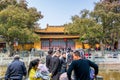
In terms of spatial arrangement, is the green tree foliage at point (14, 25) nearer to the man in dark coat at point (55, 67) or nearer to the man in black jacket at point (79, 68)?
the man in dark coat at point (55, 67)

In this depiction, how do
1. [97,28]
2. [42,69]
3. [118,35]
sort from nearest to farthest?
[42,69] < [97,28] < [118,35]

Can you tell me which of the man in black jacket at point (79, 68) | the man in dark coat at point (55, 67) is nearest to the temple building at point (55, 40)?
the man in dark coat at point (55, 67)

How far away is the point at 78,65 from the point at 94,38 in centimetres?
3556

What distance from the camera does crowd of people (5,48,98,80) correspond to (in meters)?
8.08

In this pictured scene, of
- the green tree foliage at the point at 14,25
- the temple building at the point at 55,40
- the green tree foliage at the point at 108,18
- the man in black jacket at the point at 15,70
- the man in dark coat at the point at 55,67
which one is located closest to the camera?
the man in black jacket at the point at 15,70

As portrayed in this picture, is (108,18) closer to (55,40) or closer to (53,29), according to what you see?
(55,40)

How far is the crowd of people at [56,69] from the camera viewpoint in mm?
8078

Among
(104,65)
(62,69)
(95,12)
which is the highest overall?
(95,12)

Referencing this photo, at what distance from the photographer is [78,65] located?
805 centimetres

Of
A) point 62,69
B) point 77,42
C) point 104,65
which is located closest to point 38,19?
point 77,42

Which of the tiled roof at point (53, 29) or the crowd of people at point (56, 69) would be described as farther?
the tiled roof at point (53, 29)

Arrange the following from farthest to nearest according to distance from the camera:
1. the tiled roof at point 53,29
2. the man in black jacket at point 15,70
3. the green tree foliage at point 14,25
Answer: the tiled roof at point 53,29 < the green tree foliage at point 14,25 < the man in black jacket at point 15,70

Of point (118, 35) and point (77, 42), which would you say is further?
point (77, 42)

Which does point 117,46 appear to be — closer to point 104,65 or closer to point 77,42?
point 77,42
